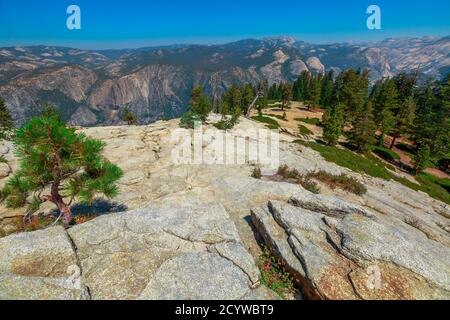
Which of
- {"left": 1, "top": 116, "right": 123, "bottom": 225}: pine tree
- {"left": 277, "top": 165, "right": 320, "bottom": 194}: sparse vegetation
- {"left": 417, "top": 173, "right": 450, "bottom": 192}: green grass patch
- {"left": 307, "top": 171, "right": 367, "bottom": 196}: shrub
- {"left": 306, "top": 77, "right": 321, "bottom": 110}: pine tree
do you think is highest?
{"left": 306, "top": 77, "right": 321, "bottom": 110}: pine tree

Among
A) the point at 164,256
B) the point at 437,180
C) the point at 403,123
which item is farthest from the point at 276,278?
the point at 403,123

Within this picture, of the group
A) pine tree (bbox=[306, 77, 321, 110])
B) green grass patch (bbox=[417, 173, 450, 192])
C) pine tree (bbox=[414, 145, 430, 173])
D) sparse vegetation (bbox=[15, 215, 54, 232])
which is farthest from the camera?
pine tree (bbox=[306, 77, 321, 110])

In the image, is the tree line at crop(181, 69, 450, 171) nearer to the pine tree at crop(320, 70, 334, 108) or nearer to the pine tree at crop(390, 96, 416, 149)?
the pine tree at crop(390, 96, 416, 149)

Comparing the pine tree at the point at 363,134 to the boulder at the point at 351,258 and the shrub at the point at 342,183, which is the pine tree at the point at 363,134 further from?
the boulder at the point at 351,258

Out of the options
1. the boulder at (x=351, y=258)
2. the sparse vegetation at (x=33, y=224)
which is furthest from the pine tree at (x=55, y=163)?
the boulder at (x=351, y=258)

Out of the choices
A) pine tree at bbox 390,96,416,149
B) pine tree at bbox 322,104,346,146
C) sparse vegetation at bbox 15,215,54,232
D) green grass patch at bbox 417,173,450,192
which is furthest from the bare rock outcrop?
Result: pine tree at bbox 390,96,416,149
